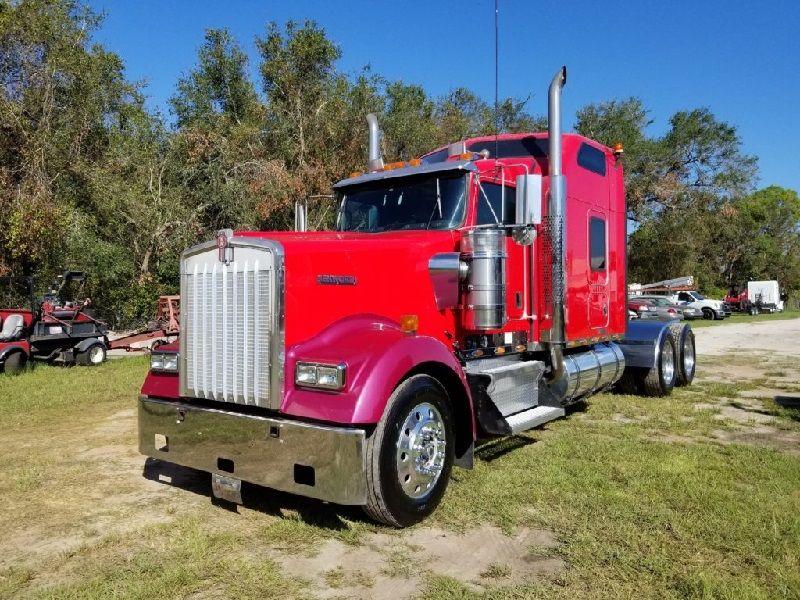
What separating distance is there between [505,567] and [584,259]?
14.1 feet

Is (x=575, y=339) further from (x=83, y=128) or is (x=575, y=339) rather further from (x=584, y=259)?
(x=83, y=128)

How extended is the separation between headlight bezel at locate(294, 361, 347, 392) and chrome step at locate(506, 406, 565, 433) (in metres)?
1.95

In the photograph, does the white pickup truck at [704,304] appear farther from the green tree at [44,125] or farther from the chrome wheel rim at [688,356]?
the green tree at [44,125]

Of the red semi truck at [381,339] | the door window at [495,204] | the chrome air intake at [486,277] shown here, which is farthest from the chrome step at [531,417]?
the door window at [495,204]

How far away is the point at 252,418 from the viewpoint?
13.6 ft

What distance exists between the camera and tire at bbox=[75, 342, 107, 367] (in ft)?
42.8

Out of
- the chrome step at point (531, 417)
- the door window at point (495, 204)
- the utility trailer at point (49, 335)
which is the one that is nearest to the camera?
the chrome step at point (531, 417)

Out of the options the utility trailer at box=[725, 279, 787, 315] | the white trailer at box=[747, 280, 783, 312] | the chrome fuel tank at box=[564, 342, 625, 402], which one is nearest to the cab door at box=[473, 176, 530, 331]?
the chrome fuel tank at box=[564, 342, 625, 402]

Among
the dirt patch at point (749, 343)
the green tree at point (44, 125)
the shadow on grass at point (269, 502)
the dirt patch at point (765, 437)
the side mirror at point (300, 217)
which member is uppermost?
the green tree at point (44, 125)

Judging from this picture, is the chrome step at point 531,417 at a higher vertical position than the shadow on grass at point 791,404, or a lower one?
Answer: higher

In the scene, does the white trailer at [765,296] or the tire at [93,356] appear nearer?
the tire at [93,356]

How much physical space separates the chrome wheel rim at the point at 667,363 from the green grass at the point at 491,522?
2.48 metres

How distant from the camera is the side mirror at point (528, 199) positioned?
202 inches

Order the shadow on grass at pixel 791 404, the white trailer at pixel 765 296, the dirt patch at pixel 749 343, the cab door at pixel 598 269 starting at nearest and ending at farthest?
the cab door at pixel 598 269, the shadow on grass at pixel 791 404, the dirt patch at pixel 749 343, the white trailer at pixel 765 296
